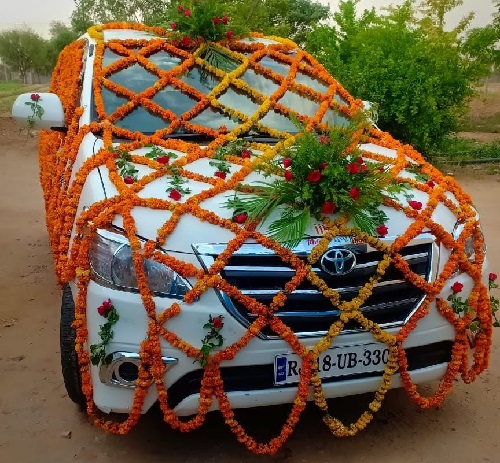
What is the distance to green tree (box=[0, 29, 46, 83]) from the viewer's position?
53938 mm

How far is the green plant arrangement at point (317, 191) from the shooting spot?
8.71ft

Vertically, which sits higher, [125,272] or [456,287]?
[125,272]

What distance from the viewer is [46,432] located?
311 cm

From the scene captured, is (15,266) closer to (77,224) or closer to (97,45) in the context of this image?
(97,45)

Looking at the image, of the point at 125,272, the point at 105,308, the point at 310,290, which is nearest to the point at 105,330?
the point at 105,308

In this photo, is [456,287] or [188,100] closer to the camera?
[456,287]

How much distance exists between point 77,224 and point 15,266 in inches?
136

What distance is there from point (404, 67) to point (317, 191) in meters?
9.11

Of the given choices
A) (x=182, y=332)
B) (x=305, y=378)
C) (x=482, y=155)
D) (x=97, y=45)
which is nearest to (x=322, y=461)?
(x=305, y=378)

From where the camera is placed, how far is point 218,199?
2797mm

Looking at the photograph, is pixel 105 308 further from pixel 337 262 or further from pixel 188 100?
pixel 188 100

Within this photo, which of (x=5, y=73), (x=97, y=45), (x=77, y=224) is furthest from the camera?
(x=5, y=73)

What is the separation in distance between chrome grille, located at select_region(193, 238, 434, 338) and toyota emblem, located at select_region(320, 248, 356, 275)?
0.08 ft

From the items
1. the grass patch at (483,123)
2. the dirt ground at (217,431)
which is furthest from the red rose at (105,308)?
the grass patch at (483,123)
